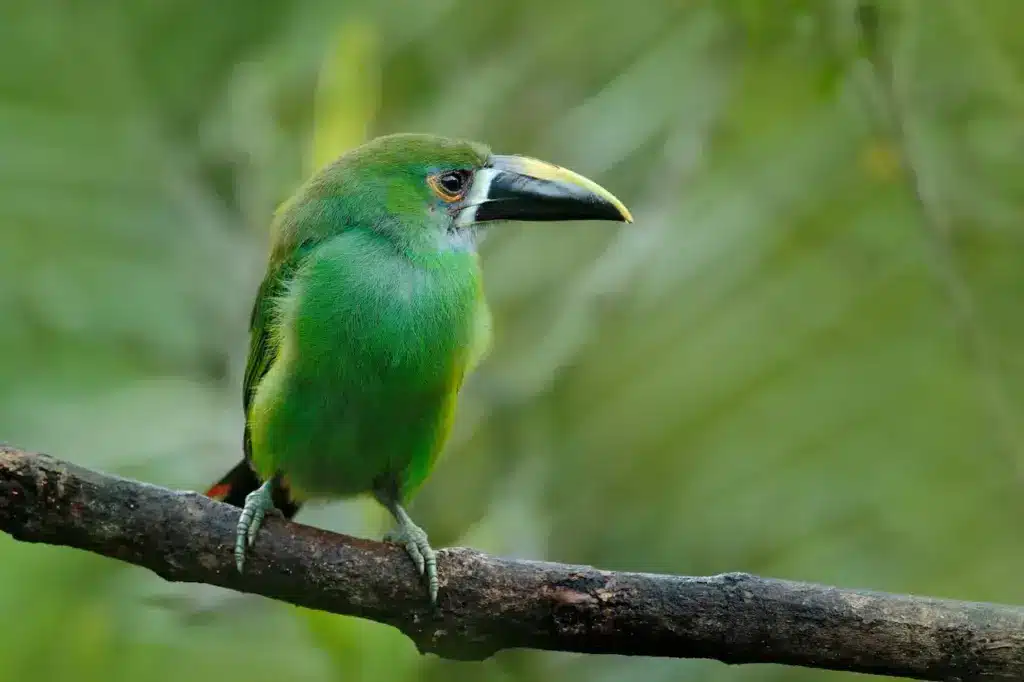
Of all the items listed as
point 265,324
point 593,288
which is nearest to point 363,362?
point 265,324

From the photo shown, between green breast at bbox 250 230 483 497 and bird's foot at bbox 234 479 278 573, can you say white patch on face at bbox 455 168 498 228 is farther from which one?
bird's foot at bbox 234 479 278 573

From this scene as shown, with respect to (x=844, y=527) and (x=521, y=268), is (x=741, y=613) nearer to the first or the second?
(x=844, y=527)

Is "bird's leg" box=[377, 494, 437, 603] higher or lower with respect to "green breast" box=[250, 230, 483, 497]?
lower

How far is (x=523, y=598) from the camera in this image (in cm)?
239

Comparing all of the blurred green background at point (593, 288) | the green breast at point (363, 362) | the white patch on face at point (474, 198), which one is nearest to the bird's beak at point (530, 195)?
the white patch on face at point (474, 198)

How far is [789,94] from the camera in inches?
155

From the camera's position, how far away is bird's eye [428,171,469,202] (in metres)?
3.18

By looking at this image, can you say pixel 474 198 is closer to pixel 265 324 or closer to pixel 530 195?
pixel 530 195

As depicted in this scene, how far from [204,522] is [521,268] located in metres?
2.11

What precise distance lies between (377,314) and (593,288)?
1.24 m

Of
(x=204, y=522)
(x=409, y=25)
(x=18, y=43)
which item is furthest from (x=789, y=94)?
(x=18, y=43)

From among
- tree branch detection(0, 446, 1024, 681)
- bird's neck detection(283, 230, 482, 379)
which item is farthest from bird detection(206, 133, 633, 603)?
tree branch detection(0, 446, 1024, 681)

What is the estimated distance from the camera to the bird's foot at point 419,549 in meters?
2.47

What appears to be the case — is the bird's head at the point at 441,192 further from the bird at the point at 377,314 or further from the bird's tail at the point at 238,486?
the bird's tail at the point at 238,486
